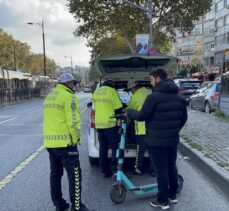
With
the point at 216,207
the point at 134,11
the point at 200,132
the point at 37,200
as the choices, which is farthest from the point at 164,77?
the point at 134,11

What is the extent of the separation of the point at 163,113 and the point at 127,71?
270 cm

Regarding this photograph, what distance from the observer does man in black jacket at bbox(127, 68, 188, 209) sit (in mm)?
4492

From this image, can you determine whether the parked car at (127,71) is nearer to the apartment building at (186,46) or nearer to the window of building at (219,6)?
the window of building at (219,6)

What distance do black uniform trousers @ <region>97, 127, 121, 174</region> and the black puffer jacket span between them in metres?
1.57

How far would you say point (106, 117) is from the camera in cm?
607

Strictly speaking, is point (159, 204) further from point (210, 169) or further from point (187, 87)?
point (187, 87)

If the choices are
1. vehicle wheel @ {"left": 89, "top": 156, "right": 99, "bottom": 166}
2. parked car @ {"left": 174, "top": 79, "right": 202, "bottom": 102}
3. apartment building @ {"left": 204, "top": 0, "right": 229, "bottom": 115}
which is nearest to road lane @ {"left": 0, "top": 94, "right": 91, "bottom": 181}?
vehicle wheel @ {"left": 89, "top": 156, "right": 99, "bottom": 166}

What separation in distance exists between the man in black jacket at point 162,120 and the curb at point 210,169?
3.94 ft

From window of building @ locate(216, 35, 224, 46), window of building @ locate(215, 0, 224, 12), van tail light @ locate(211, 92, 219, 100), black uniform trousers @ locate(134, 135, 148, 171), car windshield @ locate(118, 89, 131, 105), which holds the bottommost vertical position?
black uniform trousers @ locate(134, 135, 148, 171)

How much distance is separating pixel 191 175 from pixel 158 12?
1040 inches

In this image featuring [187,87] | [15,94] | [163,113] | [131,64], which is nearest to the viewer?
[163,113]

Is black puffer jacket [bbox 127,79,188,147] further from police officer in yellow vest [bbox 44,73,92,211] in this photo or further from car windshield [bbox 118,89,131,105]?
car windshield [bbox 118,89,131,105]

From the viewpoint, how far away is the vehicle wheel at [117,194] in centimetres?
503

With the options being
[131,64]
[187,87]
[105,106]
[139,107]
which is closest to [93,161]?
[105,106]
